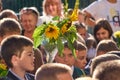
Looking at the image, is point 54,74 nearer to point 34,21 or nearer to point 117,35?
point 117,35

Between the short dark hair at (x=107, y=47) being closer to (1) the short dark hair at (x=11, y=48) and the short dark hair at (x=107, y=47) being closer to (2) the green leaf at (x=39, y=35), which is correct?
(1) the short dark hair at (x=11, y=48)

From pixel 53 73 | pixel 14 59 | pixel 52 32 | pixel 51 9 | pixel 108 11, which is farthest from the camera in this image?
pixel 108 11

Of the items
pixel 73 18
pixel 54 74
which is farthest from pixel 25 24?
pixel 54 74

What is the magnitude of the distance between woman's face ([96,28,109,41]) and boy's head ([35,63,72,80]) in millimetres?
2952

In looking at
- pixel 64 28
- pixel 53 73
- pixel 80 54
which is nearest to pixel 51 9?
pixel 80 54

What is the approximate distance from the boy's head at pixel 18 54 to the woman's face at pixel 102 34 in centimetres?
234

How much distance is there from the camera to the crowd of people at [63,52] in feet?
13.4

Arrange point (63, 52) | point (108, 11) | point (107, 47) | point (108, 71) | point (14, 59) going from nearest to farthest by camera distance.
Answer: point (108, 71)
point (14, 59)
point (63, 52)
point (107, 47)
point (108, 11)

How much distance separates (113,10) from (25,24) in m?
1.89

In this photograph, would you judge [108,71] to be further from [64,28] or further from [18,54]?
[18,54]

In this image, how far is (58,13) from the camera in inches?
287

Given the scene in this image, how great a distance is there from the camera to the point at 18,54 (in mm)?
4863

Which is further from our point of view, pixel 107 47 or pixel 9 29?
pixel 107 47

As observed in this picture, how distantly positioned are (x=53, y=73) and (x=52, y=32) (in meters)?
0.52
